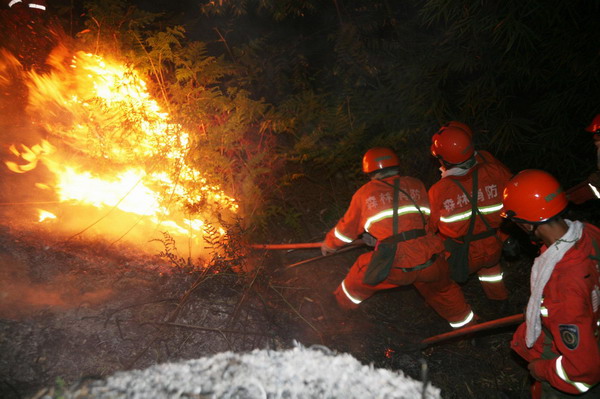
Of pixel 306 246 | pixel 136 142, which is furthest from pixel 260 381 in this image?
pixel 136 142

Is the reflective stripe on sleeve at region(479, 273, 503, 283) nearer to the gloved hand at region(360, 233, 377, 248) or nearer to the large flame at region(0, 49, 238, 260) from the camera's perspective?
the gloved hand at region(360, 233, 377, 248)

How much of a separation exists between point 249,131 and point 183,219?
1.86 meters

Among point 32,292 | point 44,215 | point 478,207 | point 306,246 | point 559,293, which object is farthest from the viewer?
point 44,215

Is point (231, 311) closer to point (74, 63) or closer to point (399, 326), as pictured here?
point (399, 326)

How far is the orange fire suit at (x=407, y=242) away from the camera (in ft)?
12.5

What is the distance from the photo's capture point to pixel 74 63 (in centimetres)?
553

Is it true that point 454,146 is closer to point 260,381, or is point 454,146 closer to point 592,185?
point 592,185

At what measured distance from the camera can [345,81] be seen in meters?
6.74

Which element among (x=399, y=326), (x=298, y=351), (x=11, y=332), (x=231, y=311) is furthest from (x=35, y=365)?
(x=399, y=326)

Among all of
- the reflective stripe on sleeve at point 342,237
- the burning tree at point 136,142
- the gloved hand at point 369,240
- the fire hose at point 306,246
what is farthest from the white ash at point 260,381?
the burning tree at point 136,142

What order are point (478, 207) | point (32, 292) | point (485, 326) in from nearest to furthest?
point (485, 326) → point (32, 292) → point (478, 207)

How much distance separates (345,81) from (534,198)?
15.8 feet

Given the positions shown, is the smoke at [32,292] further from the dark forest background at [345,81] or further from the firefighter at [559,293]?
the firefighter at [559,293]

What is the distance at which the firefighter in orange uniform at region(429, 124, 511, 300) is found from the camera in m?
3.99
